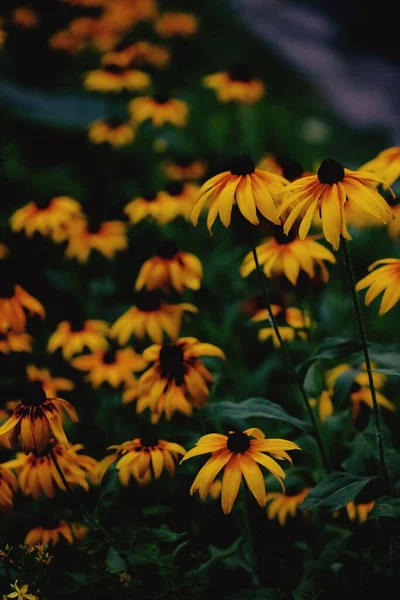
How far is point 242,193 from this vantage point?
72.2 inches

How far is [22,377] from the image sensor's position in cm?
289

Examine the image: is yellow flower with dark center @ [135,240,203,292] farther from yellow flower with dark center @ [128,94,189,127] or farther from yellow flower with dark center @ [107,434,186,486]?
yellow flower with dark center @ [128,94,189,127]

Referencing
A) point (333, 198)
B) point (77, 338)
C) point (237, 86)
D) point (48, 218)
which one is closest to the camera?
point (333, 198)

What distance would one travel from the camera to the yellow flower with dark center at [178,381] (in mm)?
2129

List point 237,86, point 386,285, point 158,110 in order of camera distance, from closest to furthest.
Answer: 1. point 386,285
2. point 158,110
3. point 237,86

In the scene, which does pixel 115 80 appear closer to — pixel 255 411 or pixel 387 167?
pixel 387 167

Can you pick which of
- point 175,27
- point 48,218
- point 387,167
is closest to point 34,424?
point 387,167

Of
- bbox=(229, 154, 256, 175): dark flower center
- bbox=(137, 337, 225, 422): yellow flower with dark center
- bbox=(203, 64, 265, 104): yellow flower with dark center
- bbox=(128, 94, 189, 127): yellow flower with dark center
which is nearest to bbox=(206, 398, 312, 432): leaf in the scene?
bbox=(137, 337, 225, 422): yellow flower with dark center

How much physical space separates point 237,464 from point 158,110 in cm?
270

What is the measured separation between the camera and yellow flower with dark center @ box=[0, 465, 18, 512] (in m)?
1.98

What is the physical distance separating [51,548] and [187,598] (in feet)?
1.40

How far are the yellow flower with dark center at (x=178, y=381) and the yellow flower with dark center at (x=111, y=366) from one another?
477 millimetres

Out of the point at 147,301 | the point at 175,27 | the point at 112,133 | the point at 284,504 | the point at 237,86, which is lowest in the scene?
the point at 284,504

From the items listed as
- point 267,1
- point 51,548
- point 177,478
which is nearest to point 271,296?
point 177,478
